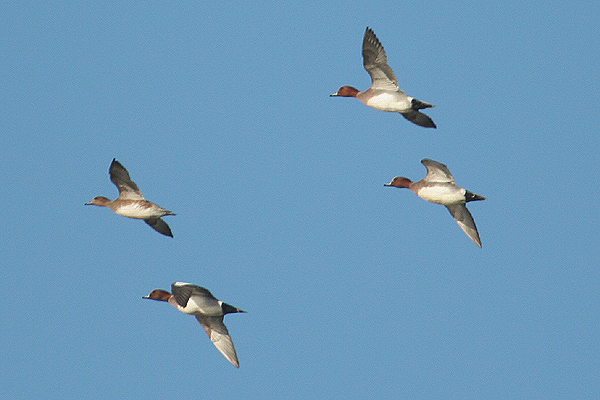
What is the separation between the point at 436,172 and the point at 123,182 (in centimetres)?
656

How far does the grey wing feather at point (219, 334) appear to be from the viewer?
23.0 metres

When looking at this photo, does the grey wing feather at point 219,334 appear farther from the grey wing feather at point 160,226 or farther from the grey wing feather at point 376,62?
the grey wing feather at point 376,62

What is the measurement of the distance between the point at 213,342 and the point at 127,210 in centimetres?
333

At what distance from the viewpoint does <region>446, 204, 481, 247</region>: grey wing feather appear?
24125mm

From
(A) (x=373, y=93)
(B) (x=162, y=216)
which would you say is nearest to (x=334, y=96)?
(A) (x=373, y=93)

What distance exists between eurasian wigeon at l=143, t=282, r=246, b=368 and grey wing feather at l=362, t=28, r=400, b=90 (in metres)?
5.77

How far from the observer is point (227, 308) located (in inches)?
886

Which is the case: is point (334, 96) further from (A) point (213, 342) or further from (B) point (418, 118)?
(A) point (213, 342)

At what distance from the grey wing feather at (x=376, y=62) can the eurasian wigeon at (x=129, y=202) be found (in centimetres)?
520

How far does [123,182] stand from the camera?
23297mm

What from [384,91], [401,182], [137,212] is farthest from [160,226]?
[384,91]

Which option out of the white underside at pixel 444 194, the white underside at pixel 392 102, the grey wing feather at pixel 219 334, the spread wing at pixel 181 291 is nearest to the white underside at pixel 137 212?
the grey wing feather at pixel 219 334

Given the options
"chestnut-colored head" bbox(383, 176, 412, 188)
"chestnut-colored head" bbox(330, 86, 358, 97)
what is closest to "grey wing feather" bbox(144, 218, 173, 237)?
"chestnut-colored head" bbox(330, 86, 358, 97)

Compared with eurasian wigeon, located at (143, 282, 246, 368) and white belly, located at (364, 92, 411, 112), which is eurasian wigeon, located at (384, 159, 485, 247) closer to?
white belly, located at (364, 92, 411, 112)
